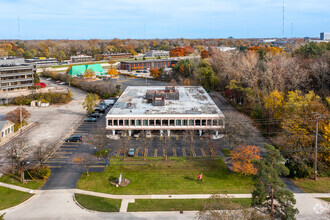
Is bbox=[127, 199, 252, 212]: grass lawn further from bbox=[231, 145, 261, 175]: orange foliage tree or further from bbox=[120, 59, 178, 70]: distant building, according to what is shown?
bbox=[120, 59, 178, 70]: distant building

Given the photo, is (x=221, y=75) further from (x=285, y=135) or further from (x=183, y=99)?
(x=285, y=135)

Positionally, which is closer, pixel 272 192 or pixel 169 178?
pixel 272 192

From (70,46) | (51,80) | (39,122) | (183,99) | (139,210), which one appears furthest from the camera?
(70,46)

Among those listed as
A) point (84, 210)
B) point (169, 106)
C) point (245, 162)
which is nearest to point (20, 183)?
point (84, 210)

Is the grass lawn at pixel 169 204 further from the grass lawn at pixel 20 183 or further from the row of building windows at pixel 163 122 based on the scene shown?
the row of building windows at pixel 163 122

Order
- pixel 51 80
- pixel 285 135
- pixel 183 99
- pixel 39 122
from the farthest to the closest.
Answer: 1. pixel 51 80
2. pixel 183 99
3. pixel 39 122
4. pixel 285 135

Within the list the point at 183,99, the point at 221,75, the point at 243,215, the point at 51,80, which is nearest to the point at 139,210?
the point at 243,215

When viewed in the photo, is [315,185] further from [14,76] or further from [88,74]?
[88,74]
